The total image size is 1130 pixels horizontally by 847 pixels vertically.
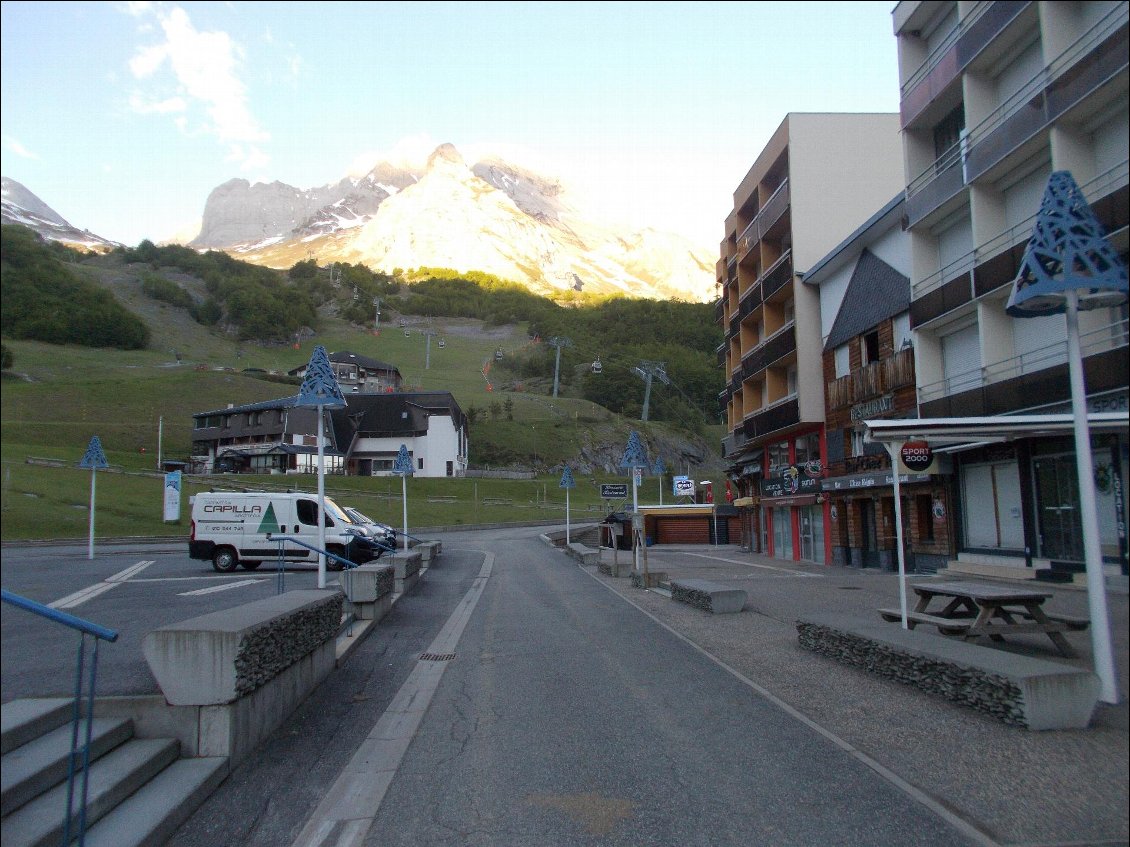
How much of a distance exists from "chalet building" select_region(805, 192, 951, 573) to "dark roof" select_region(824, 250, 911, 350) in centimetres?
3

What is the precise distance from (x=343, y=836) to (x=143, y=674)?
200cm

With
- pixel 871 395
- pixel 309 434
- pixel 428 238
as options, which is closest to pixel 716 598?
pixel 309 434

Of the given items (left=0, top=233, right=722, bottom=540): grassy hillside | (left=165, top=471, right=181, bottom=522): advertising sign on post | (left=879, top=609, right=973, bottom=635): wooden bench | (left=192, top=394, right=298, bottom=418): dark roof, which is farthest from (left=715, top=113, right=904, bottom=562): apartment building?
(left=165, top=471, right=181, bottom=522): advertising sign on post

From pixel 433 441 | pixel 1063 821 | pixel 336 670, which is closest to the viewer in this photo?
pixel 1063 821

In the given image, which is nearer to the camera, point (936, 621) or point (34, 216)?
point (34, 216)

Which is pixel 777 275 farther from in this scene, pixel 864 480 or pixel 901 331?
pixel 901 331

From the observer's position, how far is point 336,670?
Answer: 941 centimetres

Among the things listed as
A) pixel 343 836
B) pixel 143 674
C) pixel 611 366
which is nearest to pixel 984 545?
pixel 343 836

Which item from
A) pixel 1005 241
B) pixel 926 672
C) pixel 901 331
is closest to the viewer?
pixel 1005 241

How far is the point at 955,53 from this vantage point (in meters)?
3.68

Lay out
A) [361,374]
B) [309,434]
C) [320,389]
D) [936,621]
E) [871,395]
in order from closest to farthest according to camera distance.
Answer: [936,621], [320,389], [309,434], [361,374], [871,395]

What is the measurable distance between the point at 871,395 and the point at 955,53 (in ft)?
72.4

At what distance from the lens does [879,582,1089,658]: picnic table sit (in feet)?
24.2

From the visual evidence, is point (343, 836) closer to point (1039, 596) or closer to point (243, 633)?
point (243, 633)
